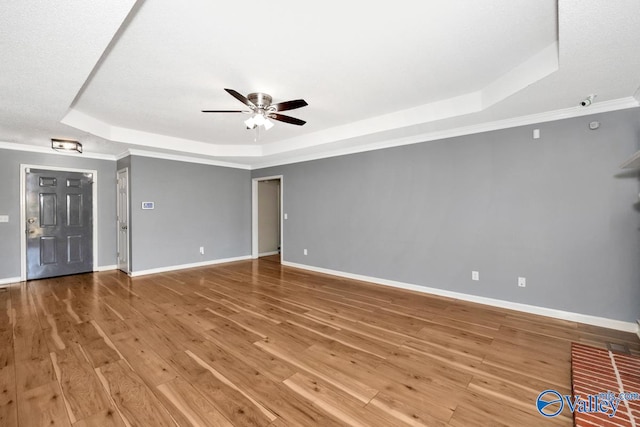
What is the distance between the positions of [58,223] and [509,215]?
7.70 m

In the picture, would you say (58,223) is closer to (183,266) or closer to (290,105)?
(183,266)

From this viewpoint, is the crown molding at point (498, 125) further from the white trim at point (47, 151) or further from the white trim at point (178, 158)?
the white trim at point (47, 151)

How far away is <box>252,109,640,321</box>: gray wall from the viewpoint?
3004 millimetres

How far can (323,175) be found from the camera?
18.6ft

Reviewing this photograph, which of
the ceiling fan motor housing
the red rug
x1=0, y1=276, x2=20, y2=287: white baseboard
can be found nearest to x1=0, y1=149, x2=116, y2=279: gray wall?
x1=0, y1=276, x2=20, y2=287: white baseboard

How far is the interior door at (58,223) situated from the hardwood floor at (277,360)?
1.38 meters

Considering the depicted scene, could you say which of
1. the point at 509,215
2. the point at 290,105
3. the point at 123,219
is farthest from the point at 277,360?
the point at 123,219

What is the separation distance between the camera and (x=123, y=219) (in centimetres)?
559

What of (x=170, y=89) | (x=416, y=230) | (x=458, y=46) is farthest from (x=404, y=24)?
(x=416, y=230)

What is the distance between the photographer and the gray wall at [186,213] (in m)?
5.41

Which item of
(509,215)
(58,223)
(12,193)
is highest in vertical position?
(12,193)

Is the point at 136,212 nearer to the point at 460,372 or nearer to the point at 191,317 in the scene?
the point at 191,317

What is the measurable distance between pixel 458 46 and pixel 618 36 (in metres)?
0.99

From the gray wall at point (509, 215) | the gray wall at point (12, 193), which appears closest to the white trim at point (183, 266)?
the gray wall at point (12, 193)
